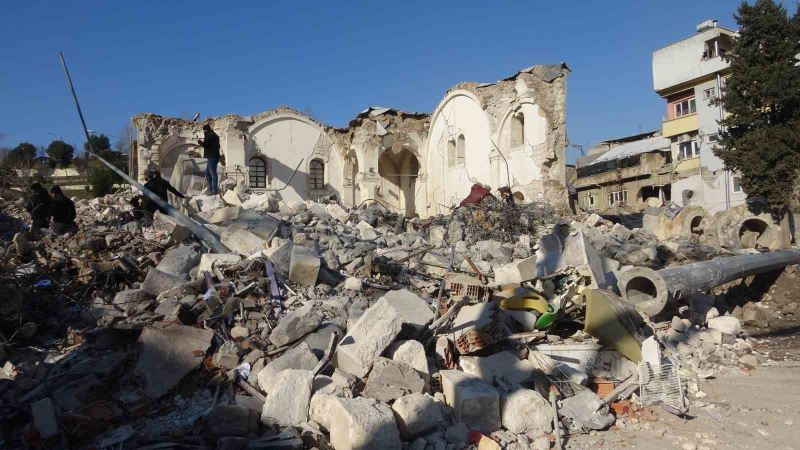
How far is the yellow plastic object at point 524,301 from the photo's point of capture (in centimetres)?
580

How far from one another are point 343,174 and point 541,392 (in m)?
17.7

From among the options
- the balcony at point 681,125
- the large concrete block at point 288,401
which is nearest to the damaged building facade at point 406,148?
the large concrete block at point 288,401

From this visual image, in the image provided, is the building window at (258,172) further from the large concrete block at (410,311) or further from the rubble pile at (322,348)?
the large concrete block at (410,311)

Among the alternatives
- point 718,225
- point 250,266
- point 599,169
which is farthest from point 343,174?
point 599,169

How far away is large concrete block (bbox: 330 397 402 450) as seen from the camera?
145 inches

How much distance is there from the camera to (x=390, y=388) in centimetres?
426

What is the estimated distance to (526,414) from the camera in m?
4.42

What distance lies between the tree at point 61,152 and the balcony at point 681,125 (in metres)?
41.2

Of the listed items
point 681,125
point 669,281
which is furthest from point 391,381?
point 681,125

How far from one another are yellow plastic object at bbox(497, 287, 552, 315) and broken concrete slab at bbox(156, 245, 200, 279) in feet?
12.6

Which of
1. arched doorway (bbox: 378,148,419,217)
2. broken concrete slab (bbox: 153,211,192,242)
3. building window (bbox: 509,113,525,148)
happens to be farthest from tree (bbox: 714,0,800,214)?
broken concrete slab (bbox: 153,211,192,242)

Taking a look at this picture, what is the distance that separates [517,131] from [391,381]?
1401 centimetres

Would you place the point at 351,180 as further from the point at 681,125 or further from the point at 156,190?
the point at 681,125

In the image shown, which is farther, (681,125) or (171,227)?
(681,125)
